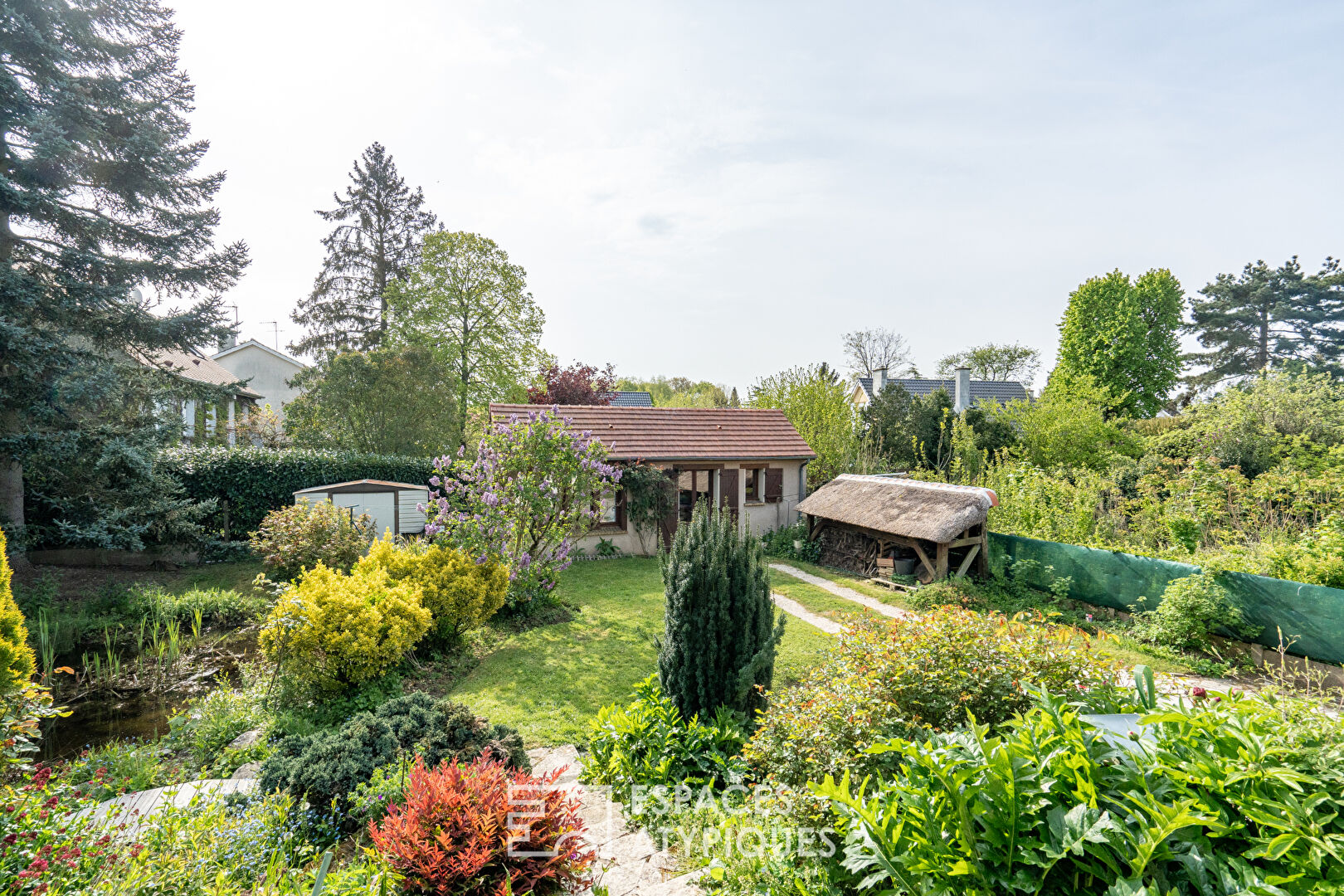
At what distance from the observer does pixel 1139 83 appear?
7.13 metres

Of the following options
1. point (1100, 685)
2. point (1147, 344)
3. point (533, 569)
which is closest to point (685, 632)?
point (1100, 685)

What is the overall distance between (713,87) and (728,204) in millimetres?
2280

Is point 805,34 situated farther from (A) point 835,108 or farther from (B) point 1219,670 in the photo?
(B) point 1219,670

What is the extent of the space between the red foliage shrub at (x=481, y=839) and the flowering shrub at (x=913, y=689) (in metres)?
1.28

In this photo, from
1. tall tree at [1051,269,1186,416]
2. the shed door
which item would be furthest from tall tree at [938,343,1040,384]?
the shed door

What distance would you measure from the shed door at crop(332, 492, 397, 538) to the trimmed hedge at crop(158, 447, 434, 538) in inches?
64.4

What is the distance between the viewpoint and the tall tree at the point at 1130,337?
83.8 feet

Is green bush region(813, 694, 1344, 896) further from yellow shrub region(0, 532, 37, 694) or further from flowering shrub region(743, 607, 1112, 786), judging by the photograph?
yellow shrub region(0, 532, 37, 694)

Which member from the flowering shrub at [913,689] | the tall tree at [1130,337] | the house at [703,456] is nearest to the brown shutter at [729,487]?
the house at [703,456]

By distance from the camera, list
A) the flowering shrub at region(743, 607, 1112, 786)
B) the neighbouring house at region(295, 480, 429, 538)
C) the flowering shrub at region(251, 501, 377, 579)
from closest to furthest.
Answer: the flowering shrub at region(743, 607, 1112, 786), the flowering shrub at region(251, 501, 377, 579), the neighbouring house at region(295, 480, 429, 538)

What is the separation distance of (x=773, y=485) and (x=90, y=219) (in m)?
15.8

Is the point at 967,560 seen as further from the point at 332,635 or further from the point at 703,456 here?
the point at 332,635

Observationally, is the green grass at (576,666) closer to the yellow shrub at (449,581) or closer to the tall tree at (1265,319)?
the yellow shrub at (449,581)

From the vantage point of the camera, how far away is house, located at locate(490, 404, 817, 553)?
46.3 feet
